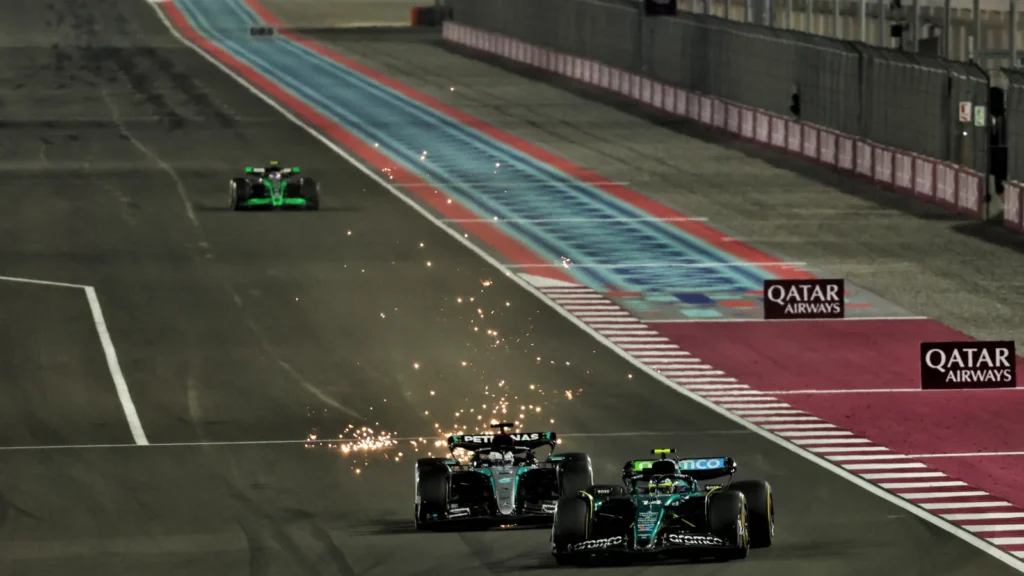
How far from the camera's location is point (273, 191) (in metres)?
51.6

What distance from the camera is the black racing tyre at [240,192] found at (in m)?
51.5

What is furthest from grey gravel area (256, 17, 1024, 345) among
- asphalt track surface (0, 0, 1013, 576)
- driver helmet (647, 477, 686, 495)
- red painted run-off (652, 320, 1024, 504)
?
driver helmet (647, 477, 686, 495)

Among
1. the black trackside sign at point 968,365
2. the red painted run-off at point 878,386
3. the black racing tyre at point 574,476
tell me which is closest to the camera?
the black racing tyre at point 574,476

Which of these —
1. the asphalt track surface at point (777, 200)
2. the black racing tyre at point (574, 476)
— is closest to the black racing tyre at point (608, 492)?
the black racing tyre at point (574, 476)

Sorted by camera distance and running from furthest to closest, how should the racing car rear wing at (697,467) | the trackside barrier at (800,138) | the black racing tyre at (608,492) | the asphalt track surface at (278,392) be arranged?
1. the trackside barrier at (800,138)
2. the asphalt track surface at (278,392)
3. the racing car rear wing at (697,467)
4. the black racing tyre at (608,492)

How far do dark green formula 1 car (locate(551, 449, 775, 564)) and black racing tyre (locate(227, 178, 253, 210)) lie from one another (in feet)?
102

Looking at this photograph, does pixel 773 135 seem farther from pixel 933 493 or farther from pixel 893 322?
pixel 933 493

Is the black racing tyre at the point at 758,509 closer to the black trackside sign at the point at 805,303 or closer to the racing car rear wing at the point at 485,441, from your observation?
the racing car rear wing at the point at 485,441

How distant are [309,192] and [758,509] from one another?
→ 31346 mm

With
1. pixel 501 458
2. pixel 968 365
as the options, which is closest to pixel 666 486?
pixel 501 458

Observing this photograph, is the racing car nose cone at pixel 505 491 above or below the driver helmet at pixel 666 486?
below

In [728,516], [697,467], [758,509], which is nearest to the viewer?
[728,516]

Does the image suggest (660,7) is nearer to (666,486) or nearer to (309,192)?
(309,192)

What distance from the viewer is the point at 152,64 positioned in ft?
300
